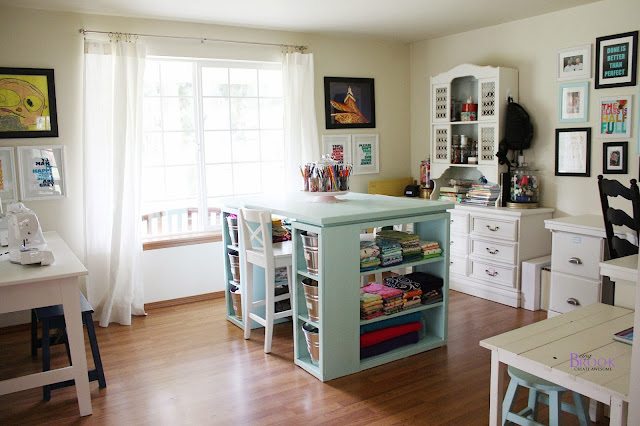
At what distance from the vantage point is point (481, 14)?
4547 mm

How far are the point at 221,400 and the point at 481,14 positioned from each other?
3.70 m

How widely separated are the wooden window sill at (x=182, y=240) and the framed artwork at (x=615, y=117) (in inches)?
132

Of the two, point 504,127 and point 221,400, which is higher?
point 504,127

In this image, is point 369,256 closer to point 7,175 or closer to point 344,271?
point 344,271

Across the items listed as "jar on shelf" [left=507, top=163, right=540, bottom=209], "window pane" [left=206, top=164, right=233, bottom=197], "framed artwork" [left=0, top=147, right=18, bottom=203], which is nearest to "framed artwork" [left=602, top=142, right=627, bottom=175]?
"jar on shelf" [left=507, top=163, right=540, bottom=209]

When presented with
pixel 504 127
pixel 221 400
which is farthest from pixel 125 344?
pixel 504 127

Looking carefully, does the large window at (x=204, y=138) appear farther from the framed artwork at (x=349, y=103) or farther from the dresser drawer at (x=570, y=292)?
the dresser drawer at (x=570, y=292)

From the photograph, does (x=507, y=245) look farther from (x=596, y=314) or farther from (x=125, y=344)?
(x=125, y=344)

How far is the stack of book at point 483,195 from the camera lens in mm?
4832

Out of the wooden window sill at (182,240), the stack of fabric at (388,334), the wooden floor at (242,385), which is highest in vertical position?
the wooden window sill at (182,240)

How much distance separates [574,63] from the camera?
14.3 feet

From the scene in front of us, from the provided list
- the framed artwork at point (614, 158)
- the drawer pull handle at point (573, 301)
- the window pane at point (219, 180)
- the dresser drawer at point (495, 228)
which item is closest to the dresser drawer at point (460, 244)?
the dresser drawer at point (495, 228)

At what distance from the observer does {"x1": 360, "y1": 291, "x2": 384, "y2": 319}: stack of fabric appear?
327 centimetres

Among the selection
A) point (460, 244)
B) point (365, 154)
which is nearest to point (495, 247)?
point (460, 244)
